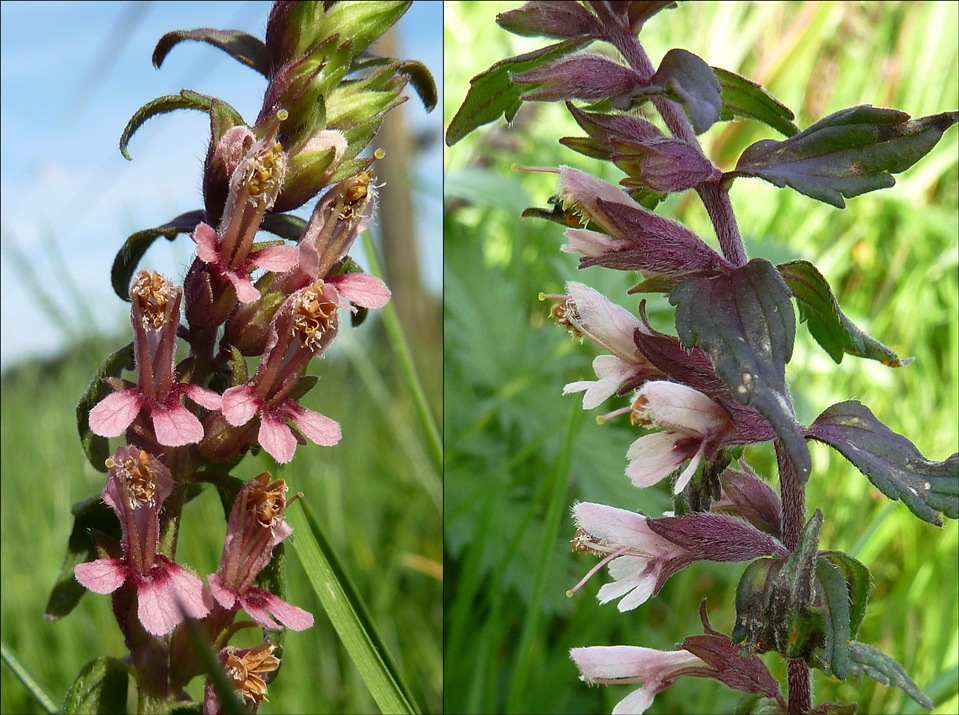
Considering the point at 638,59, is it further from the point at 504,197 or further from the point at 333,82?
the point at 504,197

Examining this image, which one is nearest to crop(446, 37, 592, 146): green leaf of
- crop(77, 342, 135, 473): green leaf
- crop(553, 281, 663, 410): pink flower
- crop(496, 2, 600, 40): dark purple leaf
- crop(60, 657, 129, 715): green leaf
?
crop(496, 2, 600, 40): dark purple leaf

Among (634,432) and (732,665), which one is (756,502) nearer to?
(732,665)

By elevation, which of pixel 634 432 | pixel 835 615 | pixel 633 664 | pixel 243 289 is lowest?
pixel 634 432

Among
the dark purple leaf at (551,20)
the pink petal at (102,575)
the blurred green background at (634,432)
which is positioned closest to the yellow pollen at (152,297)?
the pink petal at (102,575)

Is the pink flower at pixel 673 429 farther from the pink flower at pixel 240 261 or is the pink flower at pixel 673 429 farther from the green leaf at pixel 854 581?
the pink flower at pixel 240 261

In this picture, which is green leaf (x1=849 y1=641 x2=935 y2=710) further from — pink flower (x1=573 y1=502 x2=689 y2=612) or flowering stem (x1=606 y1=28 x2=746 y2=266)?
flowering stem (x1=606 y1=28 x2=746 y2=266)

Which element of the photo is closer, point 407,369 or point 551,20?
point 551,20

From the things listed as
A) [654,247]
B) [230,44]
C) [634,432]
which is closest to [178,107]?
[230,44]
